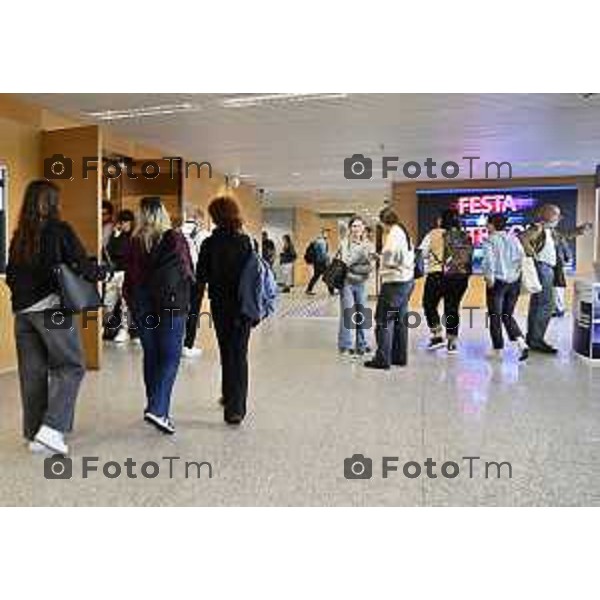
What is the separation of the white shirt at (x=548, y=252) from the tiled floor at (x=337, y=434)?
0.93 m

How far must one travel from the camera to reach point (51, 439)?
3.17m

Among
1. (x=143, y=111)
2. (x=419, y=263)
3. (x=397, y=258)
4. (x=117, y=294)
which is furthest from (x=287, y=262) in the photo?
(x=397, y=258)

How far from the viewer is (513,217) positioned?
11.2m

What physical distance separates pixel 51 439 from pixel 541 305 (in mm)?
4649

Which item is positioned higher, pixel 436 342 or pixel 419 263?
pixel 419 263

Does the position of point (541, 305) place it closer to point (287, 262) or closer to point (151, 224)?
point (151, 224)

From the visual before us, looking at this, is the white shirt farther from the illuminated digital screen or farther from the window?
the illuminated digital screen

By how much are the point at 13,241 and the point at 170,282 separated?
763 mm

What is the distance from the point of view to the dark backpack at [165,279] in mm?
3463

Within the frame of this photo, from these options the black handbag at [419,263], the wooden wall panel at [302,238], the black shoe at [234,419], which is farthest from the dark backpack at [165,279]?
the wooden wall panel at [302,238]

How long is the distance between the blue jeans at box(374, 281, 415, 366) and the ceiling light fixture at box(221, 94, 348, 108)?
1.76 m

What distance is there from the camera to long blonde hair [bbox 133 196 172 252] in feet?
11.5

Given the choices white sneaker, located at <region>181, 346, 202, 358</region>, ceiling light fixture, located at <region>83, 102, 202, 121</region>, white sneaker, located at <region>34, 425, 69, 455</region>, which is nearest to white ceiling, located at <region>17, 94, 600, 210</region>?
ceiling light fixture, located at <region>83, 102, 202, 121</region>
